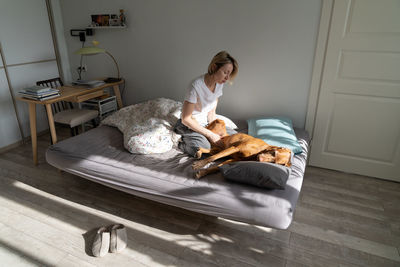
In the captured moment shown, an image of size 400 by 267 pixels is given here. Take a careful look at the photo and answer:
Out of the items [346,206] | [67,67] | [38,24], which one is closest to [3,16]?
[38,24]

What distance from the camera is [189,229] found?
6.56 ft

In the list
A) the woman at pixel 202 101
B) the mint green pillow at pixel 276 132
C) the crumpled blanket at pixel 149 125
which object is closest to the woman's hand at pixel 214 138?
the woman at pixel 202 101

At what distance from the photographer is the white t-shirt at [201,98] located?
216 cm

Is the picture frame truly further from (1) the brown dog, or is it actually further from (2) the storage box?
(1) the brown dog

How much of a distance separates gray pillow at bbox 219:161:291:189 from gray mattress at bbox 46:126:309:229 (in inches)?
1.9

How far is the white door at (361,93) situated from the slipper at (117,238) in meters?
2.02

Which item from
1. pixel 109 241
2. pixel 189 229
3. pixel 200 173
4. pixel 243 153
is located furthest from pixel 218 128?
pixel 109 241

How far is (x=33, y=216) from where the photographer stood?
83.8 inches

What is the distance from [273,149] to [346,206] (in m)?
0.86

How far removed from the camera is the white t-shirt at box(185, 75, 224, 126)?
2.16 m

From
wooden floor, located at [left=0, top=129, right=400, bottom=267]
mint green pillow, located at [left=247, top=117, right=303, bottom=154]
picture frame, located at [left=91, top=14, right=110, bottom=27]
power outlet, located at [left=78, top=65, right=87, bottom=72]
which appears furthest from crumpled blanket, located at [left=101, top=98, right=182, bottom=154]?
power outlet, located at [left=78, top=65, right=87, bottom=72]

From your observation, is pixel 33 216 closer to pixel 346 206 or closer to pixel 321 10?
pixel 346 206

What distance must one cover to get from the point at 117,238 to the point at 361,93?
2.37 m

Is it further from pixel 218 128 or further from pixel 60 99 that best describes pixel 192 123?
pixel 60 99
